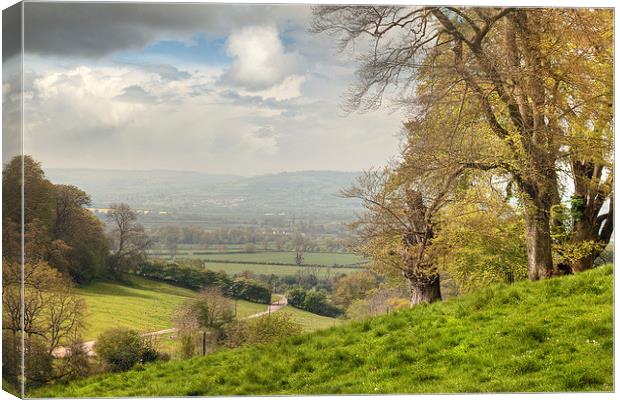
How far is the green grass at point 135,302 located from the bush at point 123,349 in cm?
10

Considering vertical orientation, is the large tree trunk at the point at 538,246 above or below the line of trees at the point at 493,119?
below

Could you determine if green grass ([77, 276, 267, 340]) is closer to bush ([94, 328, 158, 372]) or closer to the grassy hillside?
bush ([94, 328, 158, 372])

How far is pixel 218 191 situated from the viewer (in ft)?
33.6

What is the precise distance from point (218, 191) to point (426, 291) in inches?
143

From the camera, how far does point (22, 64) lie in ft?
30.6

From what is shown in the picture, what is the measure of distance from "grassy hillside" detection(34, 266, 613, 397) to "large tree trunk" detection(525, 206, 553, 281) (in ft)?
3.18

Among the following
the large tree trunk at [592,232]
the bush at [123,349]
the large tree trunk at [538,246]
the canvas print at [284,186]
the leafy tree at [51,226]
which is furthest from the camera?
the large tree trunk at [538,246]

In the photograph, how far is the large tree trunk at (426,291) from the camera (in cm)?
1153

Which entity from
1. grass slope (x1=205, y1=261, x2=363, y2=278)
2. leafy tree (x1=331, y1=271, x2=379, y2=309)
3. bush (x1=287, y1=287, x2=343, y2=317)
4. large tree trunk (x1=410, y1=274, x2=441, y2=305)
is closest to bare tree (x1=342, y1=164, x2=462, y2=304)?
large tree trunk (x1=410, y1=274, x2=441, y2=305)

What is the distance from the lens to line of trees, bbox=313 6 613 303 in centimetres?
1040

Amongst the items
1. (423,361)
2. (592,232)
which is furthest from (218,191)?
(592,232)

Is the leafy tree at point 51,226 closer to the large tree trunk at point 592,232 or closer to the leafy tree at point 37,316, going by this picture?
the leafy tree at point 37,316

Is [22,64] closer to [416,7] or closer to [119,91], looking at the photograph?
[119,91]

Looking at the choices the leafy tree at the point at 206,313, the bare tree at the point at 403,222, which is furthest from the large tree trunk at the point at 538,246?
the leafy tree at the point at 206,313
